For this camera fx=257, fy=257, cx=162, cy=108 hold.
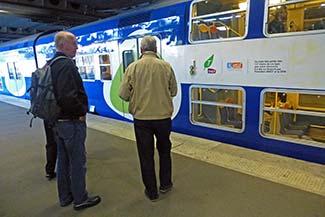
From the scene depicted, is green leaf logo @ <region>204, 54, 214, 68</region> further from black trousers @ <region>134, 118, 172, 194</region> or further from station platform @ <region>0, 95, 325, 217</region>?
black trousers @ <region>134, 118, 172, 194</region>

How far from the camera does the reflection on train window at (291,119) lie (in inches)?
128

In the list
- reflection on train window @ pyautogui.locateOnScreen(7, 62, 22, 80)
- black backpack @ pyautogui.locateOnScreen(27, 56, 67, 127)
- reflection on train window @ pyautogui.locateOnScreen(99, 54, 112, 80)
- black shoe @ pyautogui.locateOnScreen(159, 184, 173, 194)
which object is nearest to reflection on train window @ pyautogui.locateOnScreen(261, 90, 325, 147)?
black shoe @ pyautogui.locateOnScreen(159, 184, 173, 194)

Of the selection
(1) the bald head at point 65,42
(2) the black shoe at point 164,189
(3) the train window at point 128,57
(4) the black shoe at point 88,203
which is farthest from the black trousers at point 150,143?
(3) the train window at point 128,57

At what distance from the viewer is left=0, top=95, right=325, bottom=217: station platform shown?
86.8 inches

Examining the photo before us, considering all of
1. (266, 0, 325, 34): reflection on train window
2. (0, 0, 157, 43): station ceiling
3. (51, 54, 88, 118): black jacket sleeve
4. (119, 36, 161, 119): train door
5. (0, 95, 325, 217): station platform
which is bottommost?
(0, 95, 325, 217): station platform

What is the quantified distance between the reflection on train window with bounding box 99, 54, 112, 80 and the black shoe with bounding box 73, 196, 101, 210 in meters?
3.65

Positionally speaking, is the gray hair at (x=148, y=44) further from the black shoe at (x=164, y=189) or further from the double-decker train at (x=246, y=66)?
the double-decker train at (x=246, y=66)

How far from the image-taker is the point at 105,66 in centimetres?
573

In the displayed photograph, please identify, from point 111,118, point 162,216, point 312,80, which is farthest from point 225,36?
point 111,118

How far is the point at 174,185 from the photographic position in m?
2.64

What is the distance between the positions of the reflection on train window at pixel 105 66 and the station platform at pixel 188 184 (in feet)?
7.11

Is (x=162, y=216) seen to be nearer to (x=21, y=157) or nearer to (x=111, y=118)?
(x=21, y=157)

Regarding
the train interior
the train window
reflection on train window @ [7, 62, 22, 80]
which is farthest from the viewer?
reflection on train window @ [7, 62, 22, 80]

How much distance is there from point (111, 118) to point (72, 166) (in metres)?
3.62
